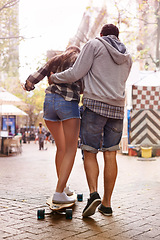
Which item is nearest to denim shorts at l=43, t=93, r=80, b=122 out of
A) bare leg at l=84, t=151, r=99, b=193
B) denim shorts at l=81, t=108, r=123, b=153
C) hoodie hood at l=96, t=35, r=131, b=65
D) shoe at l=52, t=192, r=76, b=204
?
denim shorts at l=81, t=108, r=123, b=153

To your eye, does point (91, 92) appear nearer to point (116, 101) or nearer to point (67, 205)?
point (116, 101)

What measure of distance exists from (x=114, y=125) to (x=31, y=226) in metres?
1.31

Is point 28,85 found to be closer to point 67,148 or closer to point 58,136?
point 58,136

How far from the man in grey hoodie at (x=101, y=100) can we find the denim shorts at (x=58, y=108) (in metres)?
0.23

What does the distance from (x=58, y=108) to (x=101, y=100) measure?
0.53 meters

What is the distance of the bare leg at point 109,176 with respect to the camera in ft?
12.8

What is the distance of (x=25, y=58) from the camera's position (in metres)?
16.6

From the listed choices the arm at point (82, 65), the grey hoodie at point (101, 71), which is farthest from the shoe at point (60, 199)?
the arm at point (82, 65)

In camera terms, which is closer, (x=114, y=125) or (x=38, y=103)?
(x=114, y=125)

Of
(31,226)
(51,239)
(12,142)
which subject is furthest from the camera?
(12,142)

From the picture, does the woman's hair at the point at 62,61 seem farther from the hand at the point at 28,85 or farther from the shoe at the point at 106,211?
the shoe at the point at 106,211

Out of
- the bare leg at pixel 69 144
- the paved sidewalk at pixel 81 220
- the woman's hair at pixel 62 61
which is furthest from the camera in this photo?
the woman's hair at pixel 62 61

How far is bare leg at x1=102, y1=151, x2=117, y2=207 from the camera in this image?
12.8 feet

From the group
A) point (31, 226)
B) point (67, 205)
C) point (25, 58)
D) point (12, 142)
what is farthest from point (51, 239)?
point (12, 142)
